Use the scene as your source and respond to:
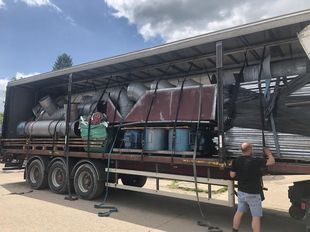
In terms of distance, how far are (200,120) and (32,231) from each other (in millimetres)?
3610

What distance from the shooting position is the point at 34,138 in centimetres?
1072

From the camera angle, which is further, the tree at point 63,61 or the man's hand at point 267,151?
the tree at point 63,61

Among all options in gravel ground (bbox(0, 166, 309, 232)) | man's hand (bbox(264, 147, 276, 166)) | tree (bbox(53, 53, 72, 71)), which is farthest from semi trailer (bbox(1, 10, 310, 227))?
tree (bbox(53, 53, 72, 71))

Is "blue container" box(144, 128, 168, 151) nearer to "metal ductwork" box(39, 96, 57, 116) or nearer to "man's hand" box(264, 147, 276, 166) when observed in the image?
"man's hand" box(264, 147, 276, 166)

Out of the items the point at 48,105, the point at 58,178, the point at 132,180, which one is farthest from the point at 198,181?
the point at 48,105

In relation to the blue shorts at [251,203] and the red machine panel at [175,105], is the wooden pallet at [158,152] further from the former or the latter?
the blue shorts at [251,203]

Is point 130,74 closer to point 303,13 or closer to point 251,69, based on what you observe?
point 251,69

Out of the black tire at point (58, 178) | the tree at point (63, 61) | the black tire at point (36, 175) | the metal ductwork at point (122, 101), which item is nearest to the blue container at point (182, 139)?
the metal ductwork at point (122, 101)

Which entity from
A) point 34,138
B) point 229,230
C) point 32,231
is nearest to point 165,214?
point 229,230

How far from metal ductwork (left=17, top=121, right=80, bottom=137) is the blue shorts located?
210 inches

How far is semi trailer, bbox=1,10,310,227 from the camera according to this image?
5645 mm

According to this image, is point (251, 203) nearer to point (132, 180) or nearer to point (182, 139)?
point (182, 139)

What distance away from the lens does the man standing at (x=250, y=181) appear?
5312mm

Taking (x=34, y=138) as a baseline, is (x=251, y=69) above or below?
above
